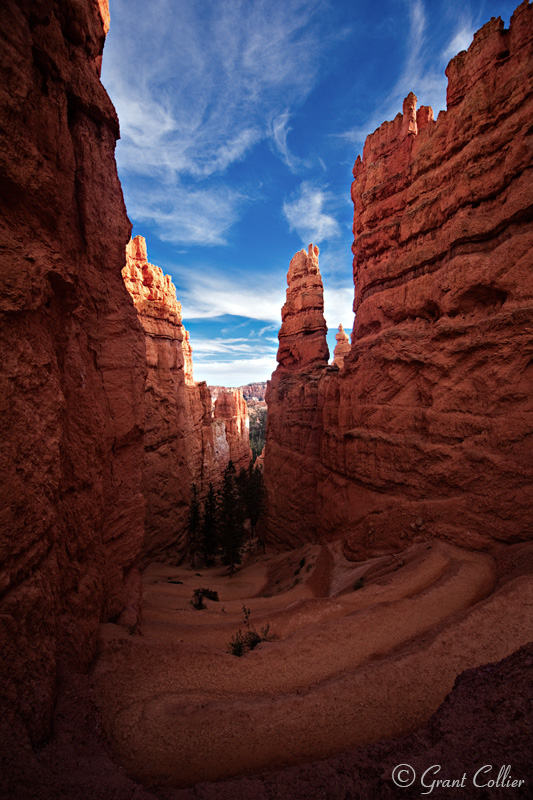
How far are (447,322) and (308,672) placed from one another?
1303cm

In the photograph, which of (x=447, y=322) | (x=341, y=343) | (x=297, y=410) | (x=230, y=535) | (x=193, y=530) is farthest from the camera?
(x=341, y=343)

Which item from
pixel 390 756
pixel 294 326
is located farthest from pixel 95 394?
pixel 294 326

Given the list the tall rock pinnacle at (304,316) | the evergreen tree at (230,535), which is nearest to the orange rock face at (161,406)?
the evergreen tree at (230,535)

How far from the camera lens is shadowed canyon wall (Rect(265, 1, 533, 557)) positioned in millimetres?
11062

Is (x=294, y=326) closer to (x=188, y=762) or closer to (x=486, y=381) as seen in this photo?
(x=486, y=381)

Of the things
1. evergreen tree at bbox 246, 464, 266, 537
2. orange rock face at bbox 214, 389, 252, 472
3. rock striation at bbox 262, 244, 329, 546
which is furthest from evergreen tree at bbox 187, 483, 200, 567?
orange rock face at bbox 214, 389, 252, 472

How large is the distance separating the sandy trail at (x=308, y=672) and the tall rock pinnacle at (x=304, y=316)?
76.4 feet

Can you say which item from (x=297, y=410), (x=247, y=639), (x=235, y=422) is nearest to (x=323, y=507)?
(x=297, y=410)

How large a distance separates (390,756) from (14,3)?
12.8 m

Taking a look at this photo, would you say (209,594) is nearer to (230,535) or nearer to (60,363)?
(230,535)

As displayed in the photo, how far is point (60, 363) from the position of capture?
7039mm

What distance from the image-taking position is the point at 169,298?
30.5 metres

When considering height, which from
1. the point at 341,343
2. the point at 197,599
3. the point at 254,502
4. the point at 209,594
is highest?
the point at 341,343

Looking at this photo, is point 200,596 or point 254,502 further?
point 254,502
